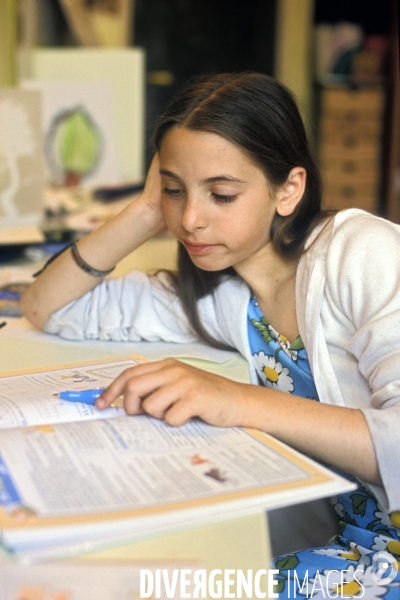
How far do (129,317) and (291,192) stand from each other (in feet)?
1.03

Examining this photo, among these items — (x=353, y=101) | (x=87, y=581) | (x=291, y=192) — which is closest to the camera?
(x=87, y=581)

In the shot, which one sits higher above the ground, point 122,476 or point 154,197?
point 154,197

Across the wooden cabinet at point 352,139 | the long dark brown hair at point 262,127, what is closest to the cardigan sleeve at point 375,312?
the long dark brown hair at point 262,127

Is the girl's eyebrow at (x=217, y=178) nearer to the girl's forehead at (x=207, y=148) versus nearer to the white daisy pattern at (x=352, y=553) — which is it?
the girl's forehead at (x=207, y=148)

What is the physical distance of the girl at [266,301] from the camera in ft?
2.30

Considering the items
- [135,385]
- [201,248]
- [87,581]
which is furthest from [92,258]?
[87,581]

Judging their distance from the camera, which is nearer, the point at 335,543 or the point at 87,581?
the point at 87,581

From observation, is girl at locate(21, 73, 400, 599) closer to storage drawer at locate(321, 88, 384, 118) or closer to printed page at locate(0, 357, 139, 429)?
printed page at locate(0, 357, 139, 429)

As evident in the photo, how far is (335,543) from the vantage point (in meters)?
0.91

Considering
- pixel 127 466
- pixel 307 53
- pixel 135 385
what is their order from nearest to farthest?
pixel 127 466 → pixel 135 385 → pixel 307 53

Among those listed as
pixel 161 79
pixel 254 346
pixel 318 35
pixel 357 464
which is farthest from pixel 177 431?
pixel 318 35

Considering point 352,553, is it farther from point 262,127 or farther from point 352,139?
point 352,139

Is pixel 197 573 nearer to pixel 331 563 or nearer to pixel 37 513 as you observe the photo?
pixel 37 513

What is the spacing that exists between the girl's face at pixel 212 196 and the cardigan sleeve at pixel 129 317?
0.17m
